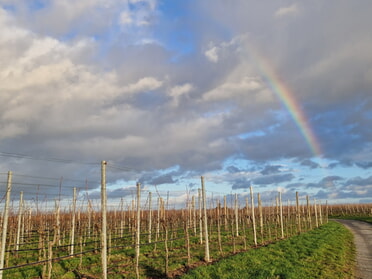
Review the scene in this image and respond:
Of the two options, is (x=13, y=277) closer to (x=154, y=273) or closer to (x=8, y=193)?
(x=8, y=193)

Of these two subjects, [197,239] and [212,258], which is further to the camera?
[197,239]

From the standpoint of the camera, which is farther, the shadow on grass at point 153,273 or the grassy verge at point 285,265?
the shadow on grass at point 153,273

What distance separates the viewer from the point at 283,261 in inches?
448

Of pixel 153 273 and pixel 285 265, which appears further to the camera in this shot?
pixel 285 265

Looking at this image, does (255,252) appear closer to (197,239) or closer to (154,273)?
(154,273)

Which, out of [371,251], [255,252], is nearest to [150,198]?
[255,252]

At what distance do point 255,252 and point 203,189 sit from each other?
362 centimetres

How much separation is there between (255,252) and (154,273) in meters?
5.12

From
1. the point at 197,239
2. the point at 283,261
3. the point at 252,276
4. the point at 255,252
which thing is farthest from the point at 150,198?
the point at 252,276

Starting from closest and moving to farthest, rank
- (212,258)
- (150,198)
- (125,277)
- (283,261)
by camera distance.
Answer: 1. (125,277)
2. (283,261)
3. (212,258)
4. (150,198)

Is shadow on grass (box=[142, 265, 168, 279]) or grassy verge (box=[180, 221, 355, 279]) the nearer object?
grassy verge (box=[180, 221, 355, 279])

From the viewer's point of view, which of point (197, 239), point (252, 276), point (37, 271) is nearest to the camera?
point (252, 276)

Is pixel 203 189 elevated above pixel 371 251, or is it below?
above

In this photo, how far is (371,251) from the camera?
1486cm
